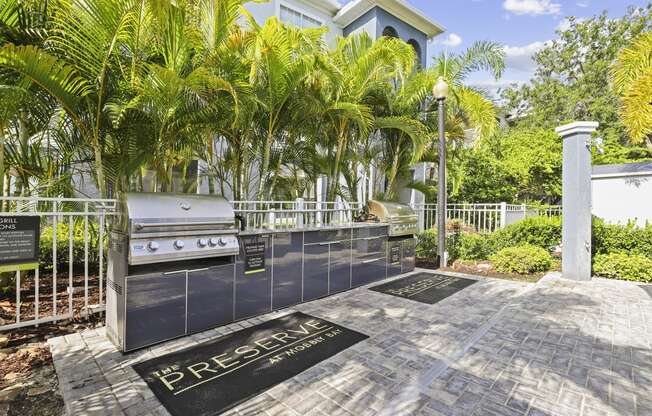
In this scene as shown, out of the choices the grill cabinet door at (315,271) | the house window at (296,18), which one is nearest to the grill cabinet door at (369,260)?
the grill cabinet door at (315,271)

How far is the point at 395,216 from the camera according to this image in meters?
6.59

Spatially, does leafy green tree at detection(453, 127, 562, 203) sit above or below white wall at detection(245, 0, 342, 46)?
below

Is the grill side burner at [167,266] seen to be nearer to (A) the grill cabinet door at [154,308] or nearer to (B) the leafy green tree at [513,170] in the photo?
(A) the grill cabinet door at [154,308]

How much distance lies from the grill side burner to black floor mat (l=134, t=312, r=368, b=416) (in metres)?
0.36

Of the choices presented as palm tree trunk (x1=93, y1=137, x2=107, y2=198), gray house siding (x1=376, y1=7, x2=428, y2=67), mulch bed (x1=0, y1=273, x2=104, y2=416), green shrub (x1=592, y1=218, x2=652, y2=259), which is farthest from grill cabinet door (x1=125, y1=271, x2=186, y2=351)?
gray house siding (x1=376, y1=7, x2=428, y2=67)

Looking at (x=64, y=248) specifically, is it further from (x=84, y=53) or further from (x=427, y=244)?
(x=427, y=244)

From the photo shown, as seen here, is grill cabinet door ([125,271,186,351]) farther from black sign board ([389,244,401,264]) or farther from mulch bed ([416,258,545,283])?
mulch bed ([416,258,545,283])

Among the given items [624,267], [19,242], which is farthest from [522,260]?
[19,242]

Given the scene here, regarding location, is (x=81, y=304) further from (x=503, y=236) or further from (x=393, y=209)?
(x=503, y=236)

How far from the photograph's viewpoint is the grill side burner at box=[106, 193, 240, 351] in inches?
124

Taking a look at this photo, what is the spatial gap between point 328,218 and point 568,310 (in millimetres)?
3932

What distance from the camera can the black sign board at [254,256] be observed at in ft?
13.4

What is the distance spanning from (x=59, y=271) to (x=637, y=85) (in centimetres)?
1175

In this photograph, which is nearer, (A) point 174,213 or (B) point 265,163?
(A) point 174,213
